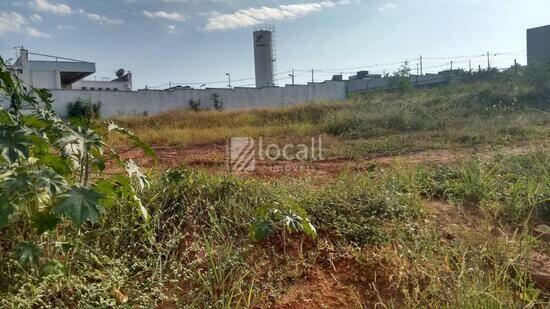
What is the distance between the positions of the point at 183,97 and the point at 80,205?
2781cm

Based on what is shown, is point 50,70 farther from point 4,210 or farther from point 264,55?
point 4,210

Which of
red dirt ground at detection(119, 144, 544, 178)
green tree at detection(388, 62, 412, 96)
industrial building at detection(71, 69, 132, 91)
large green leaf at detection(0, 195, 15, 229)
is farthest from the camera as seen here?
industrial building at detection(71, 69, 132, 91)

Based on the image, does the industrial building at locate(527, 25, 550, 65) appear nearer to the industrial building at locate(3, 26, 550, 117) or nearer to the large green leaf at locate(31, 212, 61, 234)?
the industrial building at locate(3, 26, 550, 117)

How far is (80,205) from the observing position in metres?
1.35

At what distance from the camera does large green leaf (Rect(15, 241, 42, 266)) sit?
1.52 meters

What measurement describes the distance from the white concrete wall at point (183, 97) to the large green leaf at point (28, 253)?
72.8 feet

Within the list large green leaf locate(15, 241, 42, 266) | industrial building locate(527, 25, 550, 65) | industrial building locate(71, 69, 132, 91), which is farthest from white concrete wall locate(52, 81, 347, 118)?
large green leaf locate(15, 241, 42, 266)

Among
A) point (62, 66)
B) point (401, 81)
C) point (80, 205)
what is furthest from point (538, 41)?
point (62, 66)

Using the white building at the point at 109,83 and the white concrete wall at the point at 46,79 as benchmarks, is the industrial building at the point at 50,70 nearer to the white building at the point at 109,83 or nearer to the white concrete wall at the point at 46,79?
the white concrete wall at the point at 46,79

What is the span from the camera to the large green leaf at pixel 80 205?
1.32 meters

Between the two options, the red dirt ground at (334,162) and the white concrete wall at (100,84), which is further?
the white concrete wall at (100,84)

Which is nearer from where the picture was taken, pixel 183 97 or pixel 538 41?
pixel 538 41

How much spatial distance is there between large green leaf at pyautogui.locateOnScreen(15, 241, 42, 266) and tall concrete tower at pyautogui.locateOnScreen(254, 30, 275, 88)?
113 ft

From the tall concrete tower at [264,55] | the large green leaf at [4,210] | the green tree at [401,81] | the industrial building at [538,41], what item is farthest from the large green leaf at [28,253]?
the tall concrete tower at [264,55]
